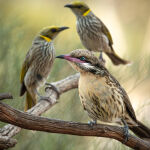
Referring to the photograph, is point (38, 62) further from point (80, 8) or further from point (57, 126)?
point (57, 126)

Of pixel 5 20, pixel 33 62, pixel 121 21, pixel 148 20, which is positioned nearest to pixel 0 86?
pixel 5 20

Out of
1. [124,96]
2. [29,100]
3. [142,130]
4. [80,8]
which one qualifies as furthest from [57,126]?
[80,8]

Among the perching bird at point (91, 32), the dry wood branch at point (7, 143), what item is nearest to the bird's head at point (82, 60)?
the dry wood branch at point (7, 143)

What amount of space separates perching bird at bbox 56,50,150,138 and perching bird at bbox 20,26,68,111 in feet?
2.78

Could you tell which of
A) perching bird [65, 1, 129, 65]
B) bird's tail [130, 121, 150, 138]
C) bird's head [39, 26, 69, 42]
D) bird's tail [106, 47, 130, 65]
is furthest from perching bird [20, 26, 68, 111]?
bird's tail [130, 121, 150, 138]

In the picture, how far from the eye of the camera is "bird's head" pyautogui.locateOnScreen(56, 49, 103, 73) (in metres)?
1.62

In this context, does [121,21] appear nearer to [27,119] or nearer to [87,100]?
[87,100]

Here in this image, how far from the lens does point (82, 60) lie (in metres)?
1.63

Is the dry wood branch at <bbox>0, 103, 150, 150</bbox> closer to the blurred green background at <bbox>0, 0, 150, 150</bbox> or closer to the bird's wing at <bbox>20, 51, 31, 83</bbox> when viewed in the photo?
the blurred green background at <bbox>0, 0, 150, 150</bbox>

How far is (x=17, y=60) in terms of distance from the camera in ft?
7.09

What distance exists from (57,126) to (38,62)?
4.31ft

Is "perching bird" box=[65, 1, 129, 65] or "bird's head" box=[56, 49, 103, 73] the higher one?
"bird's head" box=[56, 49, 103, 73]

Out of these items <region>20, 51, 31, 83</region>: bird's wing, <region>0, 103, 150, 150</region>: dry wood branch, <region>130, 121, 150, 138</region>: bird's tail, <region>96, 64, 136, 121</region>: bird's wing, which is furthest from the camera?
<region>20, 51, 31, 83</region>: bird's wing

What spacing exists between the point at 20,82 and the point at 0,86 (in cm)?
45
